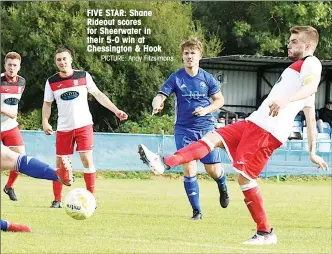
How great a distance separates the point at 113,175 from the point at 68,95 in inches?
A: 390

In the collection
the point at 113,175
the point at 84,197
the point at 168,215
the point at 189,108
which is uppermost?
the point at 189,108

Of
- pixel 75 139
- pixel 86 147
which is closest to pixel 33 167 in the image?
pixel 86 147

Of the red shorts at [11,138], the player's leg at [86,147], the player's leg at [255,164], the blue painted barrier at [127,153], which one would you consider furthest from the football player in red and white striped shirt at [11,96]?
the blue painted barrier at [127,153]

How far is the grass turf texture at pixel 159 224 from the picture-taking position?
7.26 metres

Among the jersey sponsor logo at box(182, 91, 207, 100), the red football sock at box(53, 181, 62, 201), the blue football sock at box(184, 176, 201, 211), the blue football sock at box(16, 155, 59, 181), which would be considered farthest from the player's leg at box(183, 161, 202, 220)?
the blue football sock at box(16, 155, 59, 181)

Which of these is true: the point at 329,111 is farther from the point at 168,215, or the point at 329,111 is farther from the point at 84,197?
the point at 84,197

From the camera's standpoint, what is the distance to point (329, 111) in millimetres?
27156

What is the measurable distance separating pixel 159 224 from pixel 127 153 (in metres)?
11.6

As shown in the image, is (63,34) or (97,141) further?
(63,34)

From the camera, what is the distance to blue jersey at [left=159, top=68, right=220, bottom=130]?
996 centimetres

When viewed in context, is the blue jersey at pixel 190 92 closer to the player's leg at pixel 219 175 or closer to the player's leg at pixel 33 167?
the player's leg at pixel 219 175

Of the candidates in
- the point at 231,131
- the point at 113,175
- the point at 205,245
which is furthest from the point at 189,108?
the point at 113,175

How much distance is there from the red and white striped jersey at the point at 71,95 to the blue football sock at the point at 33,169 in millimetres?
2980

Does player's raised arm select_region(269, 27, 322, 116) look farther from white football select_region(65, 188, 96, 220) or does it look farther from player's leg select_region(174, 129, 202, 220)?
player's leg select_region(174, 129, 202, 220)
